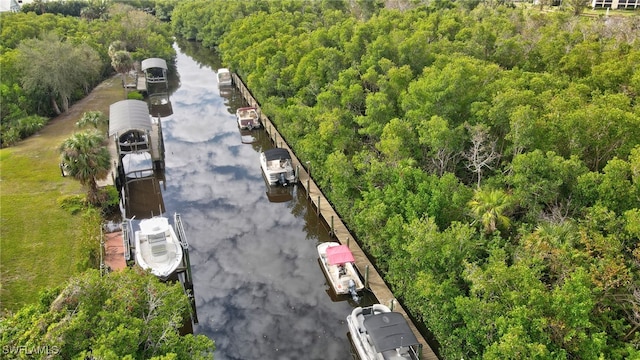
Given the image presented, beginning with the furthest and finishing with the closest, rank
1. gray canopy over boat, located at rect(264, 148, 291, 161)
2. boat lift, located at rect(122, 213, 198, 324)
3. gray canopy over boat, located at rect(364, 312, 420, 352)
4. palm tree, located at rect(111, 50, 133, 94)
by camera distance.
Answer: palm tree, located at rect(111, 50, 133, 94)
gray canopy over boat, located at rect(264, 148, 291, 161)
boat lift, located at rect(122, 213, 198, 324)
gray canopy over boat, located at rect(364, 312, 420, 352)

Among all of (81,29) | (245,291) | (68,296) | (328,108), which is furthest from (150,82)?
(68,296)

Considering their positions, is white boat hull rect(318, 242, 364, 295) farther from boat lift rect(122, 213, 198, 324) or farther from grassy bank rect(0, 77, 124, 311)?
grassy bank rect(0, 77, 124, 311)

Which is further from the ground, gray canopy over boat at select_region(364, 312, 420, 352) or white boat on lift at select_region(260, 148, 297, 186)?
white boat on lift at select_region(260, 148, 297, 186)

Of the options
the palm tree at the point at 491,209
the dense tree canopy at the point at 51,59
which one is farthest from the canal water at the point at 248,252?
the dense tree canopy at the point at 51,59

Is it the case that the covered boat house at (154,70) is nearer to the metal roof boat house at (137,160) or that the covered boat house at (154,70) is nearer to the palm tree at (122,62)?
the palm tree at (122,62)

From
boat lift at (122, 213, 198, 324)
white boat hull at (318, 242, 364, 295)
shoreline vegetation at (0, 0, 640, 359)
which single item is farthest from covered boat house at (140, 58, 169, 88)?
white boat hull at (318, 242, 364, 295)

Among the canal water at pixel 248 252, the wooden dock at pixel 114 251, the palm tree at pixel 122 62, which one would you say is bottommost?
the canal water at pixel 248 252

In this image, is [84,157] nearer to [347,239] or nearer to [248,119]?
[347,239]
